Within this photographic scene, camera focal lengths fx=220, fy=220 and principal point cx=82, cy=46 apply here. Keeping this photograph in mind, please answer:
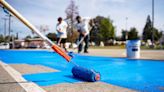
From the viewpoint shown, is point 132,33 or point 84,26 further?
point 132,33

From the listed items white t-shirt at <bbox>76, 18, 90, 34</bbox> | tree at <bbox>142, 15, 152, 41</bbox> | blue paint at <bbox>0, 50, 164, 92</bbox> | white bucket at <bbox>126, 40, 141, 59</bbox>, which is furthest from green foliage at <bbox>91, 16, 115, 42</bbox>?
blue paint at <bbox>0, 50, 164, 92</bbox>

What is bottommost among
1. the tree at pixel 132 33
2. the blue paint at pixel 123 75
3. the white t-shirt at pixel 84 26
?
the blue paint at pixel 123 75

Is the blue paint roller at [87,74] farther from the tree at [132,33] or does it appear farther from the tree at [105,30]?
the tree at [132,33]

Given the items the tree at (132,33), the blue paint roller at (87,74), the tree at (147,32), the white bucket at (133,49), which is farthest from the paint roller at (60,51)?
the tree at (147,32)

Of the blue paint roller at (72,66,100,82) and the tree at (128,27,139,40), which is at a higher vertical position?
the tree at (128,27,139,40)

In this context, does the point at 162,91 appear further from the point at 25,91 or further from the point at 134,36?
the point at 134,36

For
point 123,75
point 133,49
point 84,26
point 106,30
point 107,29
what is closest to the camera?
point 123,75

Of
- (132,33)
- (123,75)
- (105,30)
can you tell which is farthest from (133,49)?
(132,33)

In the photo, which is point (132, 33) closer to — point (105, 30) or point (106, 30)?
point (105, 30)

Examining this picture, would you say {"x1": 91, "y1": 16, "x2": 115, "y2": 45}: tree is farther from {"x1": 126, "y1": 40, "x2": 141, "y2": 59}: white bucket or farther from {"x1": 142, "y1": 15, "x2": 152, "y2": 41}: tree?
{"x1": 126, "y1": 40, "x2": 141, "y2": 59}: white bucket

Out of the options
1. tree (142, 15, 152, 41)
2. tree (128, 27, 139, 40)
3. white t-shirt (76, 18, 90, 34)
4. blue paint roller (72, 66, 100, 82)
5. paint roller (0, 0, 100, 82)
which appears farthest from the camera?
tree (142, 15, 152, 41)

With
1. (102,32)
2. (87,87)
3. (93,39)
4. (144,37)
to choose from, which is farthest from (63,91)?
(144,37)

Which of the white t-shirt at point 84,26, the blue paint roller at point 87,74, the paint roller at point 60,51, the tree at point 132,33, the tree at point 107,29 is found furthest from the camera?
the tree at point 132,33

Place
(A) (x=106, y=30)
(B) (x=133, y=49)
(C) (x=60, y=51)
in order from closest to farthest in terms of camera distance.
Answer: (C) (x=60, y=51) → (B) (x=133, y=49) → (A) (x=106, y=30)
